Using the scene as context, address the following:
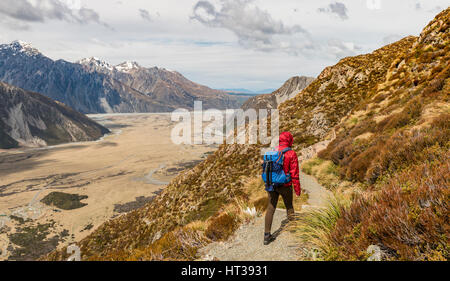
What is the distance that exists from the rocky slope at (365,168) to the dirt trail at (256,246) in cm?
56

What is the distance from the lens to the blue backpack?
571cm

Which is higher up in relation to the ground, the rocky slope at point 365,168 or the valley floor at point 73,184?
the rocky slope at point 365,168

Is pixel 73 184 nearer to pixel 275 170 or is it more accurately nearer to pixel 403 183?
pixel 275 170

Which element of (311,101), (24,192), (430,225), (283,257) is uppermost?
(311,101)

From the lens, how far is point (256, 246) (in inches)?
235

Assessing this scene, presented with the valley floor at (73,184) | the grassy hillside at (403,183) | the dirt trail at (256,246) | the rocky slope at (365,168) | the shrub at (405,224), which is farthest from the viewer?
the valley floor at (73,184)

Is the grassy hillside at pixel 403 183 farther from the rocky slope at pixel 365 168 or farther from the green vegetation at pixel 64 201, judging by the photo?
the green vegetation at pixel 64 201

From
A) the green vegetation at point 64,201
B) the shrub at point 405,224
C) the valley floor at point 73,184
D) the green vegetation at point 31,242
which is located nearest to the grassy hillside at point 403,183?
the shrub at point 405,224

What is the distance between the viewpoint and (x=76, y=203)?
2714 inches

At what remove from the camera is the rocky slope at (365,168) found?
3561 mm

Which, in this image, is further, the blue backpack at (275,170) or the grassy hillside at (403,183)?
the blue backpack at (275,170)
